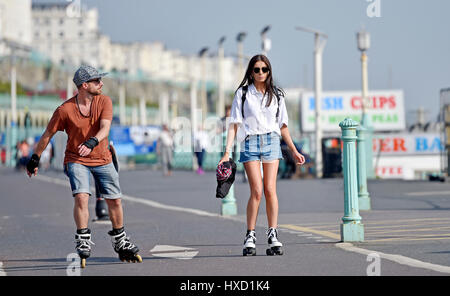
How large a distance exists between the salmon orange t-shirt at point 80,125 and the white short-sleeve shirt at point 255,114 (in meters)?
1.23

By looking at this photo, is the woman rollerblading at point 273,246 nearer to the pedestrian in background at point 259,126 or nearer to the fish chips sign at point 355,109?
the pedestrian in background at point 259,126

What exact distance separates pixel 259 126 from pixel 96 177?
1.52 metres

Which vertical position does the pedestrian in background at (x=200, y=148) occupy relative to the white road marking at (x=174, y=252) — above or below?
above

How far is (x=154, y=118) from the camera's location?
181625 mm

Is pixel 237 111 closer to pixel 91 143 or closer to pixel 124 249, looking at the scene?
pixel 91 143

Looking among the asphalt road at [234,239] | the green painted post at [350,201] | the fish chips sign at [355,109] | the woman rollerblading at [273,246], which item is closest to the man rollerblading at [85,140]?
the asphalt road at [234,239]

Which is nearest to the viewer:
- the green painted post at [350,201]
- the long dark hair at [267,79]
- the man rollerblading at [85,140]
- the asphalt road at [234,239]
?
the asphalt road at [234,239]

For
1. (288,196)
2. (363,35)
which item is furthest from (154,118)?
(288,196)

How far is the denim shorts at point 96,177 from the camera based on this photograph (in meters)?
9.12

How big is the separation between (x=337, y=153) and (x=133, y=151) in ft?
86.2

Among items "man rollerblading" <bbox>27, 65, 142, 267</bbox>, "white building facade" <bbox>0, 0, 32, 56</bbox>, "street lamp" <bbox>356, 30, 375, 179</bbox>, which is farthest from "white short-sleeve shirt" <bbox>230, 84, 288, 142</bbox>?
"white building facade" <bbox>0, 0, 32, 56</bbox>

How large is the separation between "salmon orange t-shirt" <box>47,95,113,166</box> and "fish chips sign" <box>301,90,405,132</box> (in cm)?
4123

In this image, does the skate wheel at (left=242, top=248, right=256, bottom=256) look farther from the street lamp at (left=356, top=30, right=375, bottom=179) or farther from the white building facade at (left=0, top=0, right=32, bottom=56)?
the white building facade at (left=0, top=0, right=32, bottom=56)

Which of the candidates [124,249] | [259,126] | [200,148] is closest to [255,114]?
[259,126]
